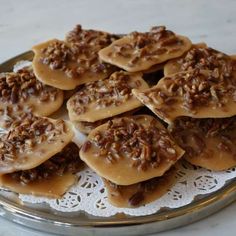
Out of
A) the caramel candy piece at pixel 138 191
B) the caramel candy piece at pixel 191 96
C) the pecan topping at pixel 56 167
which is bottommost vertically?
the caramel candy piece at pixel 138 191

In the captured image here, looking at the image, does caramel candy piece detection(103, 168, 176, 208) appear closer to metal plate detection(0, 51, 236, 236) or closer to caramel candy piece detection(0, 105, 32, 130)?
metal plate detection(0, 51, 236, 236)

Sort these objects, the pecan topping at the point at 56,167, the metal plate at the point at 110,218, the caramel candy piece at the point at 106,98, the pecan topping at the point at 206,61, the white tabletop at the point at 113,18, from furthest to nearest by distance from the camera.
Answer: the white tabletop at the point at 113,18 → the pecan topping at the point at 206,61 → the caramel candy piece at the point at 106,98 → the pecan topping at the point at 56,167 → the metal plate at the point at 110,218

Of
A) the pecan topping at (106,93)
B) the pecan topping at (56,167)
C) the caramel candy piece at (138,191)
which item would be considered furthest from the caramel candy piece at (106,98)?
the caramel candy piece at (138,191)

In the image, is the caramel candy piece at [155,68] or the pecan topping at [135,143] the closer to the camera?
the pecan topping at [135,143]

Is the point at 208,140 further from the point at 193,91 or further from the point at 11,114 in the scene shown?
the point at 11,114

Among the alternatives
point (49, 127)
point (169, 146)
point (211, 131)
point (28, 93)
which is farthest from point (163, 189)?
point (28, 93)

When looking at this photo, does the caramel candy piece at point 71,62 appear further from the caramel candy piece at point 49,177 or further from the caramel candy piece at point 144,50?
the caramel candy piece at point 49,177

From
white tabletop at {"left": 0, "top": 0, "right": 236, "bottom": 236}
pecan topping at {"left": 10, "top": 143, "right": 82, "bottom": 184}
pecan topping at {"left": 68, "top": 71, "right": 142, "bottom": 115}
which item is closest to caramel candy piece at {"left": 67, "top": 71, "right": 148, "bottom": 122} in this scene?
pecan topping at {"left": 68, "top": 71, "right": 142, "bottom": 115}
